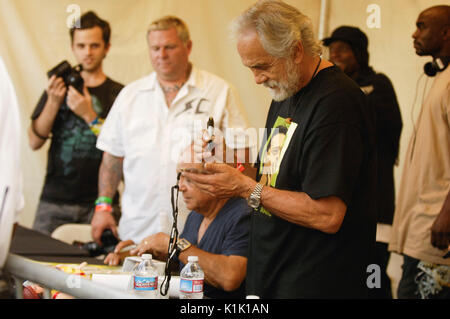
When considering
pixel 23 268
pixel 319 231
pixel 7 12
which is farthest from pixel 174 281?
pixel 7 12

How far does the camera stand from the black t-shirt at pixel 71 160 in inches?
145

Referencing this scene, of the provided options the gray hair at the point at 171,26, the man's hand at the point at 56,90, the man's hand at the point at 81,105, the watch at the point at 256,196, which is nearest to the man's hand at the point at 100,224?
the man's hand at the point at 81,105

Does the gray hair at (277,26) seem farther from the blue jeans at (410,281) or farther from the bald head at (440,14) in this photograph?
the blue jeans at (410,281)

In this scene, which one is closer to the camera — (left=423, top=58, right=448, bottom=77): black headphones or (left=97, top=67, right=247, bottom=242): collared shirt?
(left=423, top=58, right=448, bottom=77): black headphones

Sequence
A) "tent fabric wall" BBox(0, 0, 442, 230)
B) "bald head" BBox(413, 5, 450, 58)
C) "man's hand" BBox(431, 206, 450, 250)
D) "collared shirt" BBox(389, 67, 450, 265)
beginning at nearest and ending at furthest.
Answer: "man's hand" BBox(431, 206, 450, 250)
"collared shirt" BBox(389, 67, 450, 265)
"bald head" BBox(413, 5, 450, 58)
"tent fabric wall" BBox(0, 0, 442, 230)

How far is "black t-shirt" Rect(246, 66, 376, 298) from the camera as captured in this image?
1.63 metres

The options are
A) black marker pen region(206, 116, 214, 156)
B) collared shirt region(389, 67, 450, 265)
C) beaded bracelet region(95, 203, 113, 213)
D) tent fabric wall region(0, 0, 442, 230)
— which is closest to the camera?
black marker pen region(206, 116, 214, 156)

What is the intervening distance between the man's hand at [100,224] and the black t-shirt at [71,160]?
46 centimetres

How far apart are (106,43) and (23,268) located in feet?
9.06

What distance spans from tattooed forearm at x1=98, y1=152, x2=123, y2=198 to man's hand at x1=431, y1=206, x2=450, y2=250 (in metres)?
1.83

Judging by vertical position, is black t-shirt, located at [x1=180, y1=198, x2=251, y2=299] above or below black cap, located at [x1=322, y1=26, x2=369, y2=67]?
below

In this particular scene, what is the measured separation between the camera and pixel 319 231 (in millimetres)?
1701

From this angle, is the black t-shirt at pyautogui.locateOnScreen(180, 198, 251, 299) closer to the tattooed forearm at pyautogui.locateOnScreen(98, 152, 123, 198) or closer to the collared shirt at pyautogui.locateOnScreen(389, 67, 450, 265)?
the collared shirt at pyautogui.locateOnScreen(389, 67, 450, 265)

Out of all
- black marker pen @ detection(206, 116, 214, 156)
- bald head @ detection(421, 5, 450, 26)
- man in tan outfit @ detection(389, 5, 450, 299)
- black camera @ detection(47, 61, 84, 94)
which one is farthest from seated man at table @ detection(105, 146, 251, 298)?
black camera @ detection(47, 61, 84, 94)
